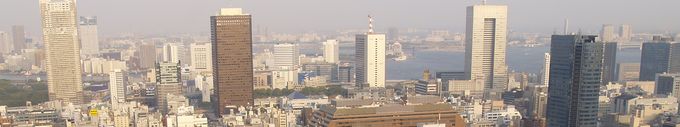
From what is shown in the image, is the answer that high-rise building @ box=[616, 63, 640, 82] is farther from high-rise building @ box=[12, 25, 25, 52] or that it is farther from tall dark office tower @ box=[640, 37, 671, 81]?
high-rise building @ box=[12, 25, 25, 52]

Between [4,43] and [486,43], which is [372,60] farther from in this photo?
[4,43]

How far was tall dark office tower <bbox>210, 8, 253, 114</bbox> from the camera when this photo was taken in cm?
1442

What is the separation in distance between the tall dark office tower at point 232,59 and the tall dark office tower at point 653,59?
10721 millimetres

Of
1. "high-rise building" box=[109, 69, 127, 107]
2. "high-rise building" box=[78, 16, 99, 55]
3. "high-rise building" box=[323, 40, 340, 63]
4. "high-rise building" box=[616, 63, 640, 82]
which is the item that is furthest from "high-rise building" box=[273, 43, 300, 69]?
"high-rise building" box=[616, 63, 640, 82]

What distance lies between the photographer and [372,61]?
62.6ft

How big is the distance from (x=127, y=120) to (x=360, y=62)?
970 cm

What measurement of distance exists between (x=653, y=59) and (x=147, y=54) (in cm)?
2060

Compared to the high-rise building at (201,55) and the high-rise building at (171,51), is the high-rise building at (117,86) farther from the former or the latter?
the high-rise building at (171,51)

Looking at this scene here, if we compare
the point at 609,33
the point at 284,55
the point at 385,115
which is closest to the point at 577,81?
the point at 385,115

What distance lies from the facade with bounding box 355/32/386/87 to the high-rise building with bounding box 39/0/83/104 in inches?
346

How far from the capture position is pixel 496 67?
65.4 ft

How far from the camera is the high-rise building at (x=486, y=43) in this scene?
19.9m

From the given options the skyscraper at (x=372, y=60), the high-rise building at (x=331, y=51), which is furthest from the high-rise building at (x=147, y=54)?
the skyscraper at (x=372, y=60)

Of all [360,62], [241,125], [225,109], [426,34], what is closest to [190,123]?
[241,125]
